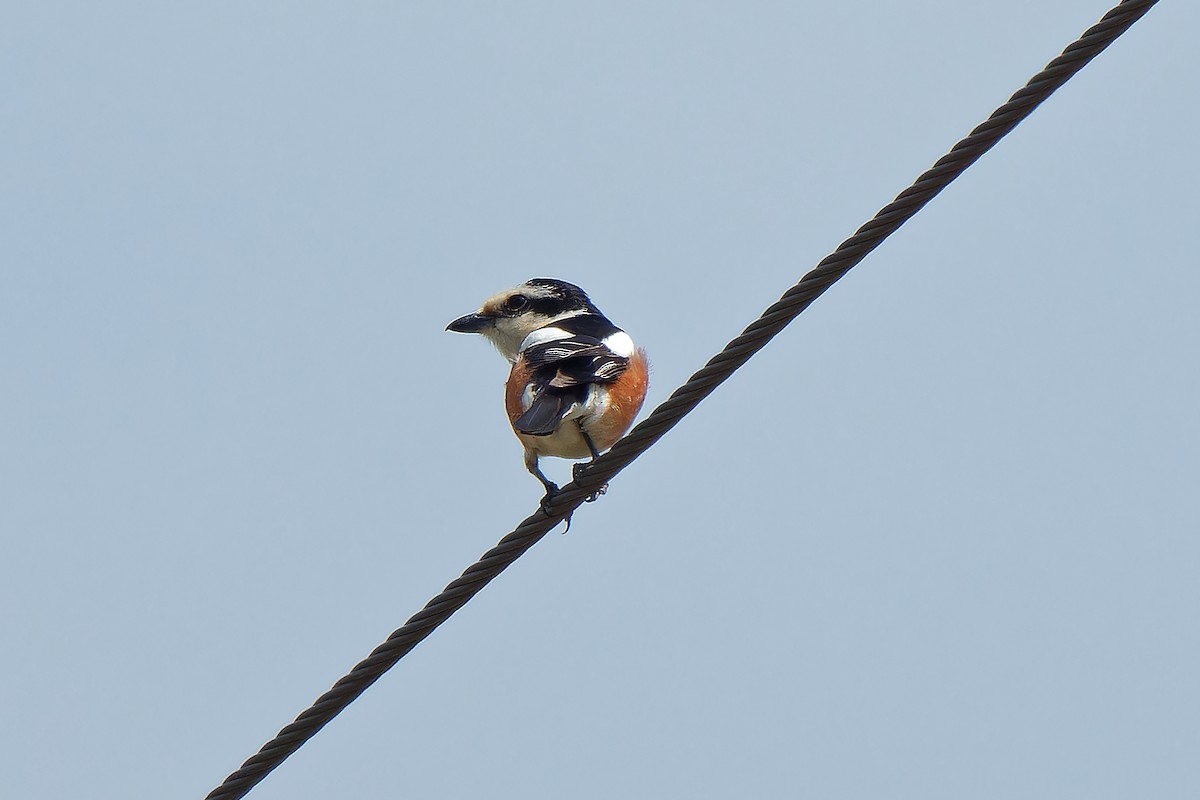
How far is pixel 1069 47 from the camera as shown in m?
→ 4.06

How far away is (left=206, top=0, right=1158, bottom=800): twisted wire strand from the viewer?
13.4ft

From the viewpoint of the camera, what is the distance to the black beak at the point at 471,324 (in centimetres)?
905

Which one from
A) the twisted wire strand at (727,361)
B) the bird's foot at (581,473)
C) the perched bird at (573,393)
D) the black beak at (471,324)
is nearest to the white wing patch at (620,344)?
the perched bird at (573,393)

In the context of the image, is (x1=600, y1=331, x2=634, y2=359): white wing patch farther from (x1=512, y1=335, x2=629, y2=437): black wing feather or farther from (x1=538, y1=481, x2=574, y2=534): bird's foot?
(x1=538, y1=481, x2=574, y2=534): bird's foot

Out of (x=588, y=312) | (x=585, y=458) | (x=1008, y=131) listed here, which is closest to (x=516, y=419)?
(x=585, y=458)

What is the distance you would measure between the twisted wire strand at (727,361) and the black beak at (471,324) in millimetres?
4275

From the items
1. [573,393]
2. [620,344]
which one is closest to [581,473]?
[573,393]

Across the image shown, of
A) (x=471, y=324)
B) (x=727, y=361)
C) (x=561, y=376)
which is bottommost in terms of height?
(x=727, y=361)

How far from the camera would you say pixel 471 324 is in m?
9.05

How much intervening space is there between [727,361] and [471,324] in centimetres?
474

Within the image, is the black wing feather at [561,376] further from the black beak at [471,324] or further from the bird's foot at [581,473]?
the black beak at [471,324]

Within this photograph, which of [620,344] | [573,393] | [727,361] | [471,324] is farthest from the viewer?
[471,324]

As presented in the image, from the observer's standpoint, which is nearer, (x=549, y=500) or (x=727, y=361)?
(x=727, y=361)

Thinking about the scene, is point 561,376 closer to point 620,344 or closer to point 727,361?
point 620,344
